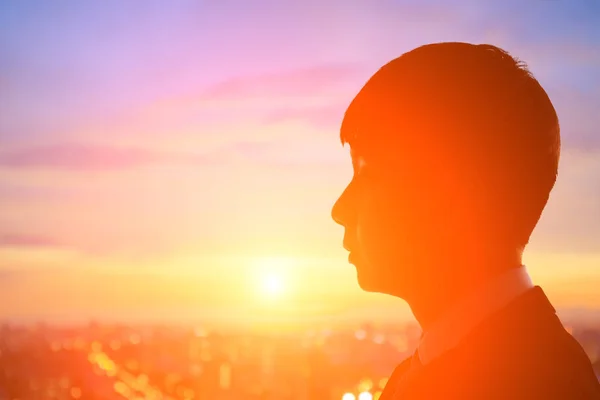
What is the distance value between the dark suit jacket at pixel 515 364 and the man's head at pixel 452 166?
0.17 metres

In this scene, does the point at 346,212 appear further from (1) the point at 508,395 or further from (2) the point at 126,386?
(2) the point at 126,386

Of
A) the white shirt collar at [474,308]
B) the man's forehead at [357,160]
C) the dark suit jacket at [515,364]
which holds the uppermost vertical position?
the man's forehead at [357,160]

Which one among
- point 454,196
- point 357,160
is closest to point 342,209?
point 357,160

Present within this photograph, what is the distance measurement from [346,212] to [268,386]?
3006cm

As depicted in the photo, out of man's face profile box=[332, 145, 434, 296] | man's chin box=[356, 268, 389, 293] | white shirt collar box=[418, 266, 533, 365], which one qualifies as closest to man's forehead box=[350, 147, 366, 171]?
man's face profile box=[332, 145, 434, 296]

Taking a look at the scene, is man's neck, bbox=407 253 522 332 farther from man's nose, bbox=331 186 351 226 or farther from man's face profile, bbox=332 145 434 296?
man's nose, bbox=331 186 351 226

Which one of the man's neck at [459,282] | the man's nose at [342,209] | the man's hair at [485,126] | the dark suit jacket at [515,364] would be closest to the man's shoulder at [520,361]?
the dark suit jacket at [515,364]

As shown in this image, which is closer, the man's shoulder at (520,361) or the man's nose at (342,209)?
the man's shoulder at (520,361)

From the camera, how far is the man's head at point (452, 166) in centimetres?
151

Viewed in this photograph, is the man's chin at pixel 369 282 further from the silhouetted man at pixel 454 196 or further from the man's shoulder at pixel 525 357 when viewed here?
the man's shoulder at pixel 525 357

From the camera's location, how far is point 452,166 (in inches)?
60.4

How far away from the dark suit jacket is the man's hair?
231 mm

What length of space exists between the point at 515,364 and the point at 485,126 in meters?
0.54

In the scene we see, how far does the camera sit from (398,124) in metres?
1.62
